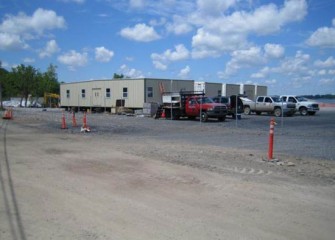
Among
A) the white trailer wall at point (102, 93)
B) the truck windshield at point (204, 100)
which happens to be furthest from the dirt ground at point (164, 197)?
the white trailer wall at point (102, 93)

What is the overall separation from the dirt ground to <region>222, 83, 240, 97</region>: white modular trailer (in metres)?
38.4

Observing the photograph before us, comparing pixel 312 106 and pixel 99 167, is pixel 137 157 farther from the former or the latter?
pixel 312 106

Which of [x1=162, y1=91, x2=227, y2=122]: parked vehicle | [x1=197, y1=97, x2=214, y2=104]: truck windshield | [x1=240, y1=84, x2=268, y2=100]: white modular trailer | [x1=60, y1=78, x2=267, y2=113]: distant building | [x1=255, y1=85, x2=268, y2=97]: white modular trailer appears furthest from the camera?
[x1=255, y1=85, x2=268, y2=97]: white modular trailer

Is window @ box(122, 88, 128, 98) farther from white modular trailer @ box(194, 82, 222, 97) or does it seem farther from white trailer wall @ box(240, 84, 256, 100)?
white trailer wall @ box(240, 84, 256, 100)

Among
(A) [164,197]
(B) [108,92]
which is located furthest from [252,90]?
(A) [164,197]

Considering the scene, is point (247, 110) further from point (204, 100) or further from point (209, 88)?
point (204, 100)

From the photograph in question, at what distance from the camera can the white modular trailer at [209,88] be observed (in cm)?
4691

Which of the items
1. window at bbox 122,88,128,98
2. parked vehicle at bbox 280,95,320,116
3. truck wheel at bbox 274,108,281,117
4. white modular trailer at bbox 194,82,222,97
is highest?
white modular trailer at bbox 194,82,222,97

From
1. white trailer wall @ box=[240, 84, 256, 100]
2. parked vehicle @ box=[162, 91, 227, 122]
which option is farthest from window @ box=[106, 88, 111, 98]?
white trailer wall @ box=[240, 84, 256, 100]

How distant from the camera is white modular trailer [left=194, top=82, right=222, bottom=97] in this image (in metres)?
46.9

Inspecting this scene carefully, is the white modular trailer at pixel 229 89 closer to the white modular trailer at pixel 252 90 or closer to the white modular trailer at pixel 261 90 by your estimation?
the white modular trailer at pixel 252 90

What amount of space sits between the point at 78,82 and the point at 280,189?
45640mm

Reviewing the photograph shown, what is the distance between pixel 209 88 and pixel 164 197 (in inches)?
1636

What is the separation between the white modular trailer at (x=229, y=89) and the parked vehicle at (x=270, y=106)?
10222mm
